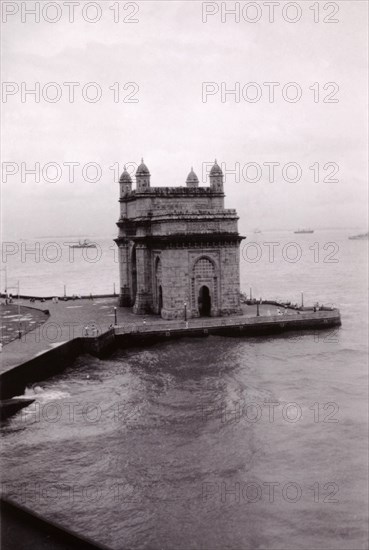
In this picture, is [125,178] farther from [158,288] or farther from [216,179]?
[158,288]

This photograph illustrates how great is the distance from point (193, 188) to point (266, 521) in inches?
1358

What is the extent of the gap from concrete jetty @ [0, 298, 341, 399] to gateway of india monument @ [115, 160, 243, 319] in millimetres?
1721

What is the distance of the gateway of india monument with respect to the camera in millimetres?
47875

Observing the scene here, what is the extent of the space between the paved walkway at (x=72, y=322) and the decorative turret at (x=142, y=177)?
1041cm

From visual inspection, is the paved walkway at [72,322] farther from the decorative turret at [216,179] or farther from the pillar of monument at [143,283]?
the decorative turret at [216,179]

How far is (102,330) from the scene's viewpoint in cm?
4328

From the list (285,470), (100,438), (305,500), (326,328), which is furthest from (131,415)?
(326,328)

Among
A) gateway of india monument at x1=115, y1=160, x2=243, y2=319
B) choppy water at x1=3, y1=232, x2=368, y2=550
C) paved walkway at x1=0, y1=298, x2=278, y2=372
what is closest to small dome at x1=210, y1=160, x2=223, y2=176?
gateway of india monument at x1=115, y1=160, x2=243, y2=319

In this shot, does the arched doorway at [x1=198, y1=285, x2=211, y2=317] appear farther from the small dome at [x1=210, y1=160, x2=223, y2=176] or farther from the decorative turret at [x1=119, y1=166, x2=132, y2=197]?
the decorative turret at [x1=119, y1=166, x2=132, y2=197]

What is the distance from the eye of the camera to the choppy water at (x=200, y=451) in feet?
65.7

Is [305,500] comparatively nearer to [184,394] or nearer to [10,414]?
[184,394]

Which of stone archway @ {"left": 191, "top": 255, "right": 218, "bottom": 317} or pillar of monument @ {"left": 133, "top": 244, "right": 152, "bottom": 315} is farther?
pillar of monument @ {"left": 133, "top": 244, "right": 152, "bottom": 315}

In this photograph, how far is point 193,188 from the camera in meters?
51.3

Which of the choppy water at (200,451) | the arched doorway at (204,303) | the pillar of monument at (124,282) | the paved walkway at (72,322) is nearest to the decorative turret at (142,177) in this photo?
the pillar of monument at (124,282)
